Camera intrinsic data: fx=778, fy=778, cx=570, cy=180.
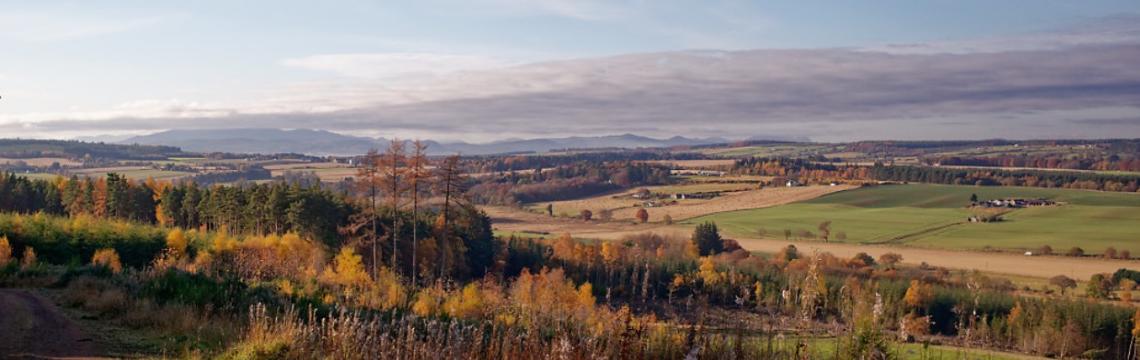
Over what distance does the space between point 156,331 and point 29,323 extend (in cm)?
176

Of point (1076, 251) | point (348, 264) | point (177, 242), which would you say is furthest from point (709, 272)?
point (177, 242)

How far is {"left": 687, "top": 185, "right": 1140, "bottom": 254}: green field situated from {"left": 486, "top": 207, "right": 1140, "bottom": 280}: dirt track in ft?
9.69

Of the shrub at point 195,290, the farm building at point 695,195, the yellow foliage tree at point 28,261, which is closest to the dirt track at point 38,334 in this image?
the shrub at point 195,290

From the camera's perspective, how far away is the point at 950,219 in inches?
3137

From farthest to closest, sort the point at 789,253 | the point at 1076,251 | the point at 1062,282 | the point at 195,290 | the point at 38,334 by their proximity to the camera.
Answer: the point at 789,253
the point at 1076,251
the point at 1062,282
the point at 195,290
the point at 38,334

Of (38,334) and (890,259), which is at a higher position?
(38,334)

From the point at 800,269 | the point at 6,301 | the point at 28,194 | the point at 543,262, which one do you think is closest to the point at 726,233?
the point at 800,269

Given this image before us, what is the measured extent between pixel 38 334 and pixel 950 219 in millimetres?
83368

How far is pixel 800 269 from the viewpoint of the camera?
56625mm

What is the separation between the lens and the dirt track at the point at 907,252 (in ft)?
190

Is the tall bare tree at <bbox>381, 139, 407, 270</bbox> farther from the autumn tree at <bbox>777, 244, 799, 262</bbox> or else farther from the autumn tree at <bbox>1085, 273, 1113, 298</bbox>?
the autumn tree at <bbox>1085, 273, 1113, 298</bbox>

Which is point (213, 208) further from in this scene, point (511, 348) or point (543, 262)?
point (511, 348)

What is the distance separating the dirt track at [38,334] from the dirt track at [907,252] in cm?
4730

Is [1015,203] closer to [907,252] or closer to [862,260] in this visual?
[907,252]
